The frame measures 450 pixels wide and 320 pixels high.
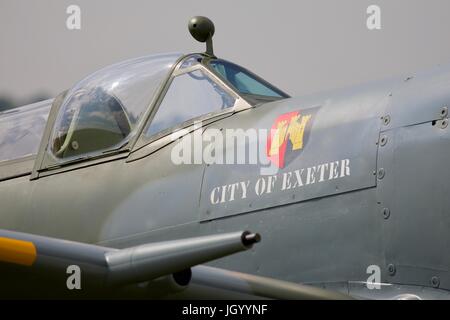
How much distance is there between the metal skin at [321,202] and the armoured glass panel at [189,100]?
0.39ft

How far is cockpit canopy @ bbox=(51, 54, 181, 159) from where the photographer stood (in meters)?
6.05

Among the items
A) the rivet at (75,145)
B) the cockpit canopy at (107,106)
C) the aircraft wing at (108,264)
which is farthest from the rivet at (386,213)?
the rivet at (75,145)

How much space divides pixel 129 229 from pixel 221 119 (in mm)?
874

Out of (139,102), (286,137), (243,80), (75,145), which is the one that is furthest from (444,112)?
(75,145)

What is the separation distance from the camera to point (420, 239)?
15.2 ft

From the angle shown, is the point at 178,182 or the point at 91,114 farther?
the point at 91,114

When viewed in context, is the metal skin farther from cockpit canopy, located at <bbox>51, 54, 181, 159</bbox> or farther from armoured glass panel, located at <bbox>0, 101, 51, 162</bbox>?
armoured glass panel, located at <bbox>0, 101, 51, 162</bbox>

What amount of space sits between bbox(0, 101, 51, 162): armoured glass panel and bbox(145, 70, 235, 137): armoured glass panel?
1.04 metres

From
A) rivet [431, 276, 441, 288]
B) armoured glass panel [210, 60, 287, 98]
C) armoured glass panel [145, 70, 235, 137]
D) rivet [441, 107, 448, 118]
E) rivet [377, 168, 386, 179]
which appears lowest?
rivet [431, 276, 441, 288]

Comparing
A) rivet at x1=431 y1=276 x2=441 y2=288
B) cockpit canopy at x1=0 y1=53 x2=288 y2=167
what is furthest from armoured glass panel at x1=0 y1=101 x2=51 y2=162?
rivet at x1=431 y1=276 x2=441 y2=288
